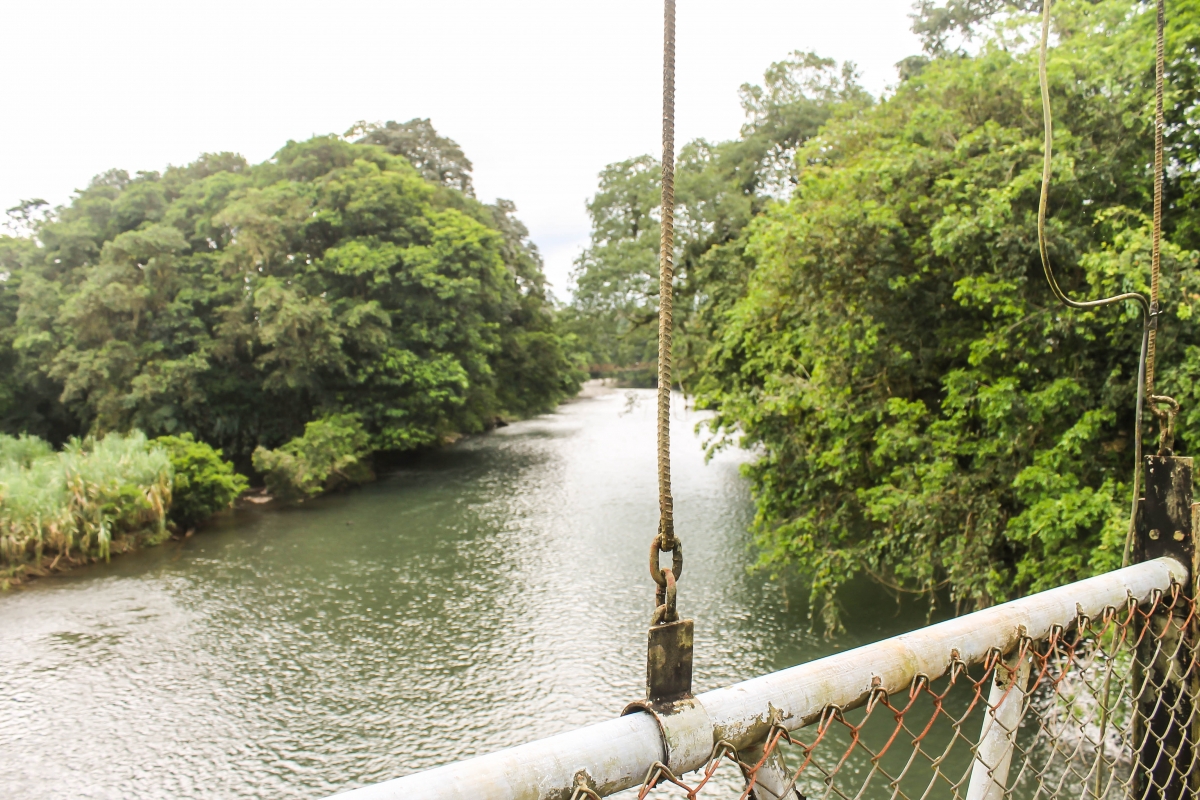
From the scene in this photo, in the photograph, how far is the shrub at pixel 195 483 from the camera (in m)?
14.3

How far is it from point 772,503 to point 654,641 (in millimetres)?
7600

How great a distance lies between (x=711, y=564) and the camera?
1130cm

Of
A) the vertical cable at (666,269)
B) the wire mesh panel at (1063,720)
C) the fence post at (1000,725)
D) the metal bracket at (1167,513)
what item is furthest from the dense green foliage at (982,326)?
the vertical cable at (666,269)

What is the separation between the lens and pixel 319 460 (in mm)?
17391

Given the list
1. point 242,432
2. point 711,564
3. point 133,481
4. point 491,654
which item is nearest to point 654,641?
point 491,654

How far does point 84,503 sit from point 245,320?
22.2 ft

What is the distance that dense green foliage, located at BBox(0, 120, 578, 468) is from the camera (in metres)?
17.2

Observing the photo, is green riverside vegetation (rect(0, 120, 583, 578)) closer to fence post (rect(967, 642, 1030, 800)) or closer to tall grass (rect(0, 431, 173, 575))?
tall grass (rect(0, 431, 173, 575))

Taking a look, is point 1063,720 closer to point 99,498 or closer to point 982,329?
point 982,329

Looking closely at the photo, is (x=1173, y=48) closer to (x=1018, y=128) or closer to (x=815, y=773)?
(x=1018, y=128)

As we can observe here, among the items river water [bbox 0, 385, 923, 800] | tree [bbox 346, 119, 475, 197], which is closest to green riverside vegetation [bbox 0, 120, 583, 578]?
river water [bbox 0, 385, 923, 800]

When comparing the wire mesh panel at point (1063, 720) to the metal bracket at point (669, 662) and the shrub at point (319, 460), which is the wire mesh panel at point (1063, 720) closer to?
the metal bracket at point (669, 662)

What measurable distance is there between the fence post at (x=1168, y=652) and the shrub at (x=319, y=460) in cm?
1677

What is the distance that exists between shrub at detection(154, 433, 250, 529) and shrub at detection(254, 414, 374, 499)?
1304 mm
